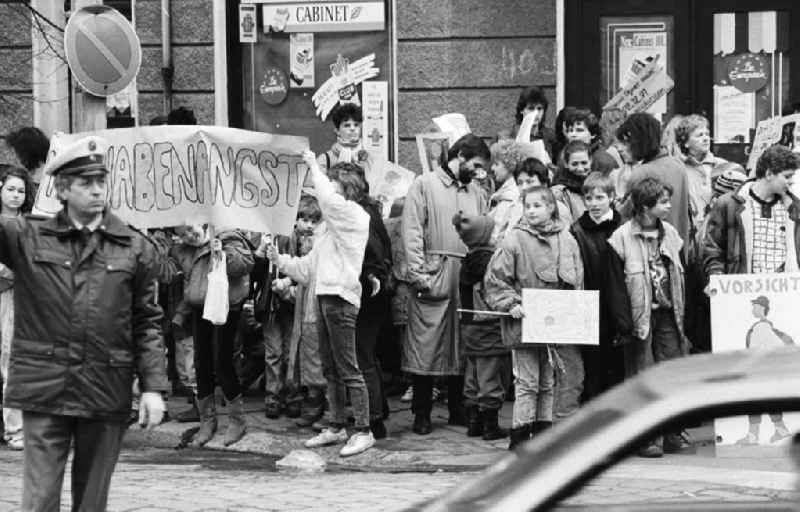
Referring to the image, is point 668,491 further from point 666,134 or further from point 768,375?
point 666,134

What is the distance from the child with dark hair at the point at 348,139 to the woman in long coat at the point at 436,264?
149cm

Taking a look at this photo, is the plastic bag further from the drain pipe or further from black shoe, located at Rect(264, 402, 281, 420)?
the drain pipe

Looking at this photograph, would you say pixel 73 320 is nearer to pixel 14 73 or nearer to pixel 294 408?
pixel 294 408

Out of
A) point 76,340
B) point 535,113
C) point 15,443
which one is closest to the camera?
point 76,340

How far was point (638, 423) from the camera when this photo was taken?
3.64 metres

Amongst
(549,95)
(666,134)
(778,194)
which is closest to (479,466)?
(778,194)

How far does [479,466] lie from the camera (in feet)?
34.8

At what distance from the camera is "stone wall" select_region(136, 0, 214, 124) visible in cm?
1669

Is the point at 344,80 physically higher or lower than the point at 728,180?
higher

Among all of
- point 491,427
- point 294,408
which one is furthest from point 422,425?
point 294,408

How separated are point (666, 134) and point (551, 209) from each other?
3.26 metres

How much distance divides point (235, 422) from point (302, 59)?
19.0 feet

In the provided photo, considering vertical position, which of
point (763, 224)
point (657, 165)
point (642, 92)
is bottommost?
point (763, 224)

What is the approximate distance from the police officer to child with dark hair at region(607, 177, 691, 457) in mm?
4536
